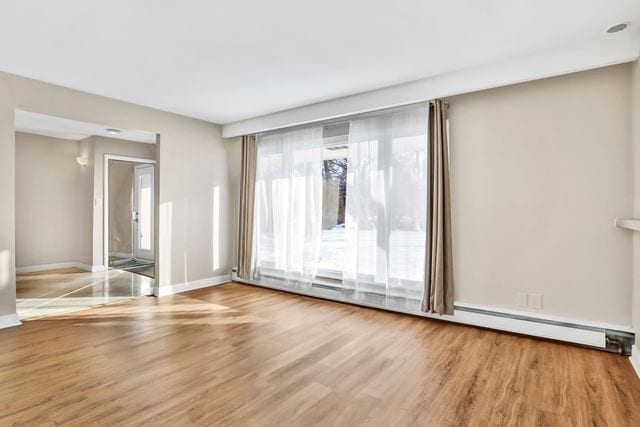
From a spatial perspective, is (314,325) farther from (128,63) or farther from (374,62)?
(128,63)

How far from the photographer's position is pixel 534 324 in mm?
2922

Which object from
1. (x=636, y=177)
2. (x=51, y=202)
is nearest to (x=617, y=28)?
(x=636, y=177)

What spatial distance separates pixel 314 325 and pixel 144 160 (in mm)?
5025

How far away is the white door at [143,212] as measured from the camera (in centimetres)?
716

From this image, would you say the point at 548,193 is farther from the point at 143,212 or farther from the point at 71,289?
the point at 143,212

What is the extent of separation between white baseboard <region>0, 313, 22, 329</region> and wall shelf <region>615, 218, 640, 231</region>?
5297mm

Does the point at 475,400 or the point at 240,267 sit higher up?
the point at 240,267

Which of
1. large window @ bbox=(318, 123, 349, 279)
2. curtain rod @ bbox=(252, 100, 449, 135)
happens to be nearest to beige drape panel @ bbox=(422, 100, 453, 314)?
curtain rod @ bbox=(252, 100, 449, 135)

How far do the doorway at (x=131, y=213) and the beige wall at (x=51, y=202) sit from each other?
0.74m

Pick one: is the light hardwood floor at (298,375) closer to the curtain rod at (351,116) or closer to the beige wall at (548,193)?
the beige wall at (548,193)

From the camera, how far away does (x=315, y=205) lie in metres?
4.37

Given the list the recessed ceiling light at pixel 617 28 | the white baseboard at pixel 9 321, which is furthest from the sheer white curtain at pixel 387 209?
the white baseboard at pixel 9 321

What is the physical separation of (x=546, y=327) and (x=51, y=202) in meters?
7.69

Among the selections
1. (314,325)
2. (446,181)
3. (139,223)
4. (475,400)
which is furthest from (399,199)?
(139,223)
